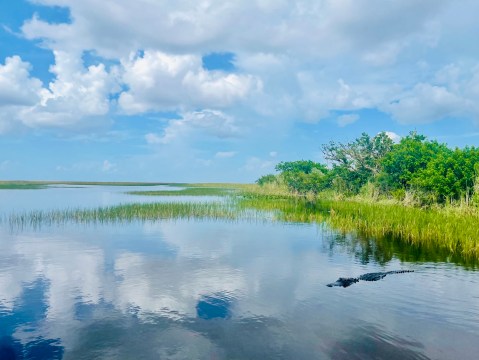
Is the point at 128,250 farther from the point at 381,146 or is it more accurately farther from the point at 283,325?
the point at 381,146

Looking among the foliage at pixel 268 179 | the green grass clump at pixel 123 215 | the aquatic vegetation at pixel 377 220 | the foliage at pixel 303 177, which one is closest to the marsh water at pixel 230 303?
the aquatic vegetation at pixel 377 220

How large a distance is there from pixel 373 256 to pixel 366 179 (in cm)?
3157

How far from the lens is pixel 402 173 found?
37.3m

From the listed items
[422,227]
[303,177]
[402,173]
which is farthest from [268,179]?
[422,227]

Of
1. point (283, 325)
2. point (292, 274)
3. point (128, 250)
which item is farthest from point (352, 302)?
point (128, 250)

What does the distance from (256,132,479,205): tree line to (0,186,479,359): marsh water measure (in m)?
14.9

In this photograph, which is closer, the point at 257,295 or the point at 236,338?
the point at 236,338

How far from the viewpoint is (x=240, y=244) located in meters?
19.3

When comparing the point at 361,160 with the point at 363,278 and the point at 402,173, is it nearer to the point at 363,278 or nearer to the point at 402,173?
the point at 402,173

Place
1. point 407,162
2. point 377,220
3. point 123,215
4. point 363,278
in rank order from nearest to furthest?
point 363,278 < point 377,220 < point 123,215 < point 407,162

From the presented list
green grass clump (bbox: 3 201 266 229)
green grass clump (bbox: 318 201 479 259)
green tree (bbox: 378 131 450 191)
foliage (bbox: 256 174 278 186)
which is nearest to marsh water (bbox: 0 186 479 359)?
green grass clump (bbox: 318 201 479 259)

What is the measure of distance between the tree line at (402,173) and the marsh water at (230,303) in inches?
587

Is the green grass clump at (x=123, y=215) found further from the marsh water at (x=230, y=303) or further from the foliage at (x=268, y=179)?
the foliage at (x=268, y=179)

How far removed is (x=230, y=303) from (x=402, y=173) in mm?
31235
